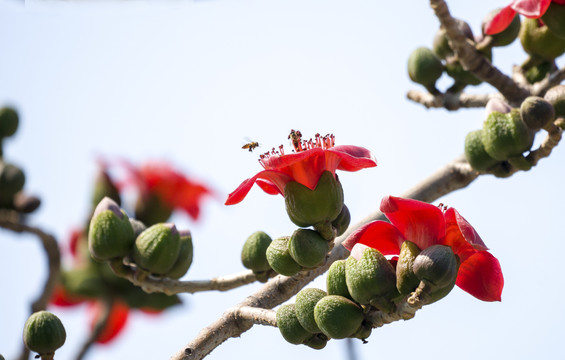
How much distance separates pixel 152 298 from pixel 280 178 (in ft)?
5.38

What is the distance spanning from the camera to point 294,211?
5.58ft

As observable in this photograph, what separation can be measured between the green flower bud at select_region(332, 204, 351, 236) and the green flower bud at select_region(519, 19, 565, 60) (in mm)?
1242

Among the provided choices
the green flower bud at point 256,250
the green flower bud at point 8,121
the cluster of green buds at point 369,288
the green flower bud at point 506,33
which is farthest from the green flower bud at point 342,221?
the green flower bud at point 8,121

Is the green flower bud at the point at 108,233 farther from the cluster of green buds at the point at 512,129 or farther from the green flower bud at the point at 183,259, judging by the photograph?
the cluster of green buds at the point at 512,129

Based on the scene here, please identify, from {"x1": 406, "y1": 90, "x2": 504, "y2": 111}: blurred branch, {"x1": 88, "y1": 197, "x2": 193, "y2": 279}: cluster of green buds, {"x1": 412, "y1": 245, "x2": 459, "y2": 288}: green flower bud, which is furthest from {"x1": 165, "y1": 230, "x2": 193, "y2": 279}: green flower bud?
{"x1": 406, "y1": 90, "x2": 504, "y2": 111}: blurred branch

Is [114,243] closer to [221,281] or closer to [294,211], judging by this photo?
[221,281]

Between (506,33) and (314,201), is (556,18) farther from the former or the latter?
(314,201)

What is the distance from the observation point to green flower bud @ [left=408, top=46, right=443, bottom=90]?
2904mm

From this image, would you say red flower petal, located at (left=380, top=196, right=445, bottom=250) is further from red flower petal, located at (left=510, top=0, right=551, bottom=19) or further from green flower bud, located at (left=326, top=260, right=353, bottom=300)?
red flower petal, located at (left=510, top=0, right=551, bottom=19)

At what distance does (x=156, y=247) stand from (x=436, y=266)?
100 centimetres

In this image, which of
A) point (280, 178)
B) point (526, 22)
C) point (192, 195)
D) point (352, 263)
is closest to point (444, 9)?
point (526, 22)

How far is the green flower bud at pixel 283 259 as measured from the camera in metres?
1.73

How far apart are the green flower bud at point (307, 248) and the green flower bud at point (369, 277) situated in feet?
0.45

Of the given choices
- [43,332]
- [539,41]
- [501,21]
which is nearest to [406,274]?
[43,332]
